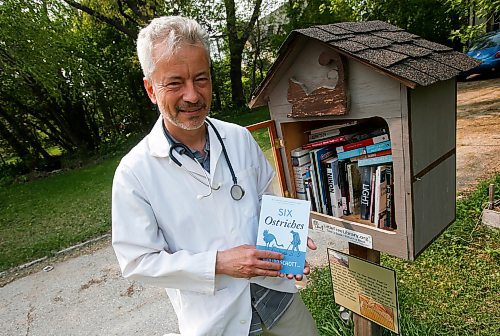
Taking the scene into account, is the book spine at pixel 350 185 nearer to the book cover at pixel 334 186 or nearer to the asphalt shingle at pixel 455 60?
the book cover at pixel 334 186

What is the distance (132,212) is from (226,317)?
57 centimetres

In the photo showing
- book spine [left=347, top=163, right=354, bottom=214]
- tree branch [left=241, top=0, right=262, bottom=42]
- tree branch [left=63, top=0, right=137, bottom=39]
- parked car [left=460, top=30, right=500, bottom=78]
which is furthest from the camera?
tree branch [left=241, top=0, right=262, bottom=42]

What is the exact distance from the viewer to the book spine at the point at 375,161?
5.00 feet

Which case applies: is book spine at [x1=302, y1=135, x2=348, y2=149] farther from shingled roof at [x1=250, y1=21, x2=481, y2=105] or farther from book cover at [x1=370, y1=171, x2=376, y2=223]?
shingled roof at [x1=250, y1=21, x2=481, y2=105]

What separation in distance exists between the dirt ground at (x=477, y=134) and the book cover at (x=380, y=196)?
2.79 metres

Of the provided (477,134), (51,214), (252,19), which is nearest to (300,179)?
(477,134)

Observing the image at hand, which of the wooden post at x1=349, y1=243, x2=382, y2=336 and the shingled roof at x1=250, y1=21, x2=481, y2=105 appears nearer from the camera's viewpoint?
the shingled roof at x1=250, y1=21, x2=481, y2=105

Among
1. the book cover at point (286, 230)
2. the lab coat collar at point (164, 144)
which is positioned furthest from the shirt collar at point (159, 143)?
the book cover at point (286, 230)

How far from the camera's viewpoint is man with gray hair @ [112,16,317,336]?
51.0 inches

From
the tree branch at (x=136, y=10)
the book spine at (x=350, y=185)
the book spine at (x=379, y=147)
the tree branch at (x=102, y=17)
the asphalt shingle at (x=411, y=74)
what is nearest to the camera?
the asphalt shingle at (x=411, y=74)

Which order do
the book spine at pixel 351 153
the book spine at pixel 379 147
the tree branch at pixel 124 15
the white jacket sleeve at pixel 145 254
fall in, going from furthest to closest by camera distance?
the tree branch at pixel 124 15
the book spine at pixel 351 153
the book spine at pixel 379 147
the white jacket sleeve at pixel 145 254

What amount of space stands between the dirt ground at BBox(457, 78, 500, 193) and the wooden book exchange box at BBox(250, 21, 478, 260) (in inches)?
107

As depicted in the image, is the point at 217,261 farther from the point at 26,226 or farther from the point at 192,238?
the point at 26,226

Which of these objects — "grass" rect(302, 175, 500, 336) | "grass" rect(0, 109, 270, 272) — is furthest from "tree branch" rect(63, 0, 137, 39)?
"grass" rect(302, 175, 500, 336)
